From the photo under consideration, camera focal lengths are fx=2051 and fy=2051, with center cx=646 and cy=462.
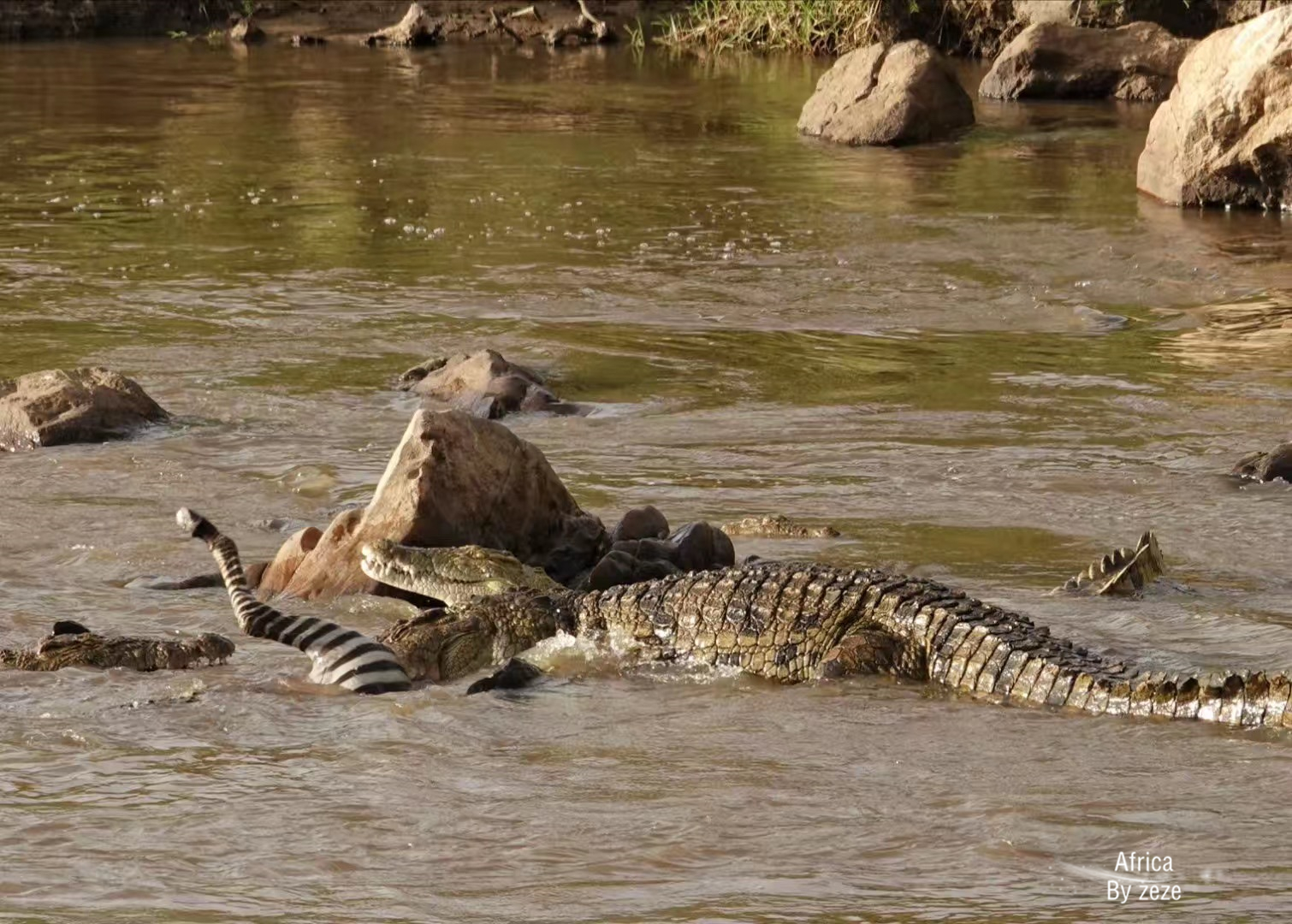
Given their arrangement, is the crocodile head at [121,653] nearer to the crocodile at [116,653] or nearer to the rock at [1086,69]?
the crocodile at [116,653]

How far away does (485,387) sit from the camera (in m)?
8.56

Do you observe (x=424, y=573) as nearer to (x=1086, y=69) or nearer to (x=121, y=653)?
(x=121, y=653)

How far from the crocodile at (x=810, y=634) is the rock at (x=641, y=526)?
577 millimetres

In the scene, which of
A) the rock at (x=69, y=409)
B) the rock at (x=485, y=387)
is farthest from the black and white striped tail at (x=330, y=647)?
the rock at (x=485, y=387)

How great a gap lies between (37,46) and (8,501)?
19861mm

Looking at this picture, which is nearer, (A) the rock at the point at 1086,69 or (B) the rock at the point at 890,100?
(B) the rock at the point at 890,100

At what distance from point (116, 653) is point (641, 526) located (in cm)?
167

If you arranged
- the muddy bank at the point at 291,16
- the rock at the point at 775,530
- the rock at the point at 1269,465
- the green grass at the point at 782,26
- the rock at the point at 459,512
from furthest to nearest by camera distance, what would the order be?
the muddy bank at the point at 291,16 → the green grass at the point at 782,26 → the rock at the point at 1269,465 → the rock at the point at 775,530 → the rock at the point at 459,512

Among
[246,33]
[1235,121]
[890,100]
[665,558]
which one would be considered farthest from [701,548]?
[246,33]

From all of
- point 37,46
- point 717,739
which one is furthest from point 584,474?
point 37,46

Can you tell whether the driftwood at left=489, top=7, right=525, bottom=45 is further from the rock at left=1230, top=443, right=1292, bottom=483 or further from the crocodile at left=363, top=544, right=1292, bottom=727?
the crocodile at left=363, top=544, right=1292, bottom=727

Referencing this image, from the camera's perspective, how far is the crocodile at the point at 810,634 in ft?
15.4

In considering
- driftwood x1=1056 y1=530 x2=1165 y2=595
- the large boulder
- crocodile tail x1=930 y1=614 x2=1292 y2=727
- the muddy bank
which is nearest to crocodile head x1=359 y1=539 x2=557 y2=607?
crocodile tail x1=930 y1=614 x2=1292 y2=727

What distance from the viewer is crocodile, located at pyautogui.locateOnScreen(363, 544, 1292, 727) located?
4703mm
